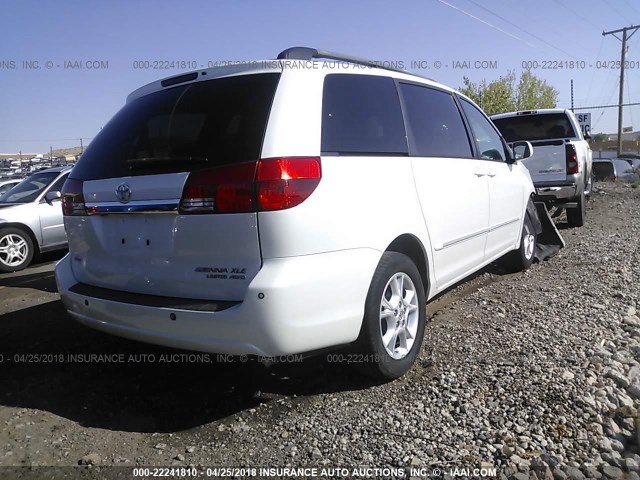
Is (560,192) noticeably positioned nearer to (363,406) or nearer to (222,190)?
(363,406)

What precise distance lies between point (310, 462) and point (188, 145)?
1729mm

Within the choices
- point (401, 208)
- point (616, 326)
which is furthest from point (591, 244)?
point (401, 208)

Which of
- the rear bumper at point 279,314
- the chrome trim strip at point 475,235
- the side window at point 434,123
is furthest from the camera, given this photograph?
the chrome trim strip at point 475,235

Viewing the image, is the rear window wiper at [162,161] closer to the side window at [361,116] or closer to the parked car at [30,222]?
the side window at [361,116]

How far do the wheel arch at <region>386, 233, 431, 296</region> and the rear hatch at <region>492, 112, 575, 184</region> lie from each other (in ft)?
20.8

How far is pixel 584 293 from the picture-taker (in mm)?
5062

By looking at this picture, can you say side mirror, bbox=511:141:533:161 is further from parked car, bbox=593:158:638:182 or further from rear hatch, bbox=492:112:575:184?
parked car, bbox=593:158:638:182

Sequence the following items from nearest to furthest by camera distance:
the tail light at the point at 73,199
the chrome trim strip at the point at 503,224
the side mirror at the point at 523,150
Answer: the tail light at the point at 73,199, the chrome trim strip at the point at 503,224, the side mirror at the point at 523,150

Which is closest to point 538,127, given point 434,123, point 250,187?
point 434,123

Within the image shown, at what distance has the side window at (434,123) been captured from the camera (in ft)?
12.4

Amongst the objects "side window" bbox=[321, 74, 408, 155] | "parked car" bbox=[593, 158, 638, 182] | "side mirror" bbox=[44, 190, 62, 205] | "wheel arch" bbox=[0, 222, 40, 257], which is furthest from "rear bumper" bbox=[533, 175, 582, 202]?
"parked car" bbox=[593, 158, 638, 182]

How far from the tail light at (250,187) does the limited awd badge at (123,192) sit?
0.42 metres

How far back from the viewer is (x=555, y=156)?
904 centimetres

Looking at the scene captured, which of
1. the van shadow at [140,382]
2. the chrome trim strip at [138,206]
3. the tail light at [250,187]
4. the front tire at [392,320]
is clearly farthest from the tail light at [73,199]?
the front tire at [392,320]
